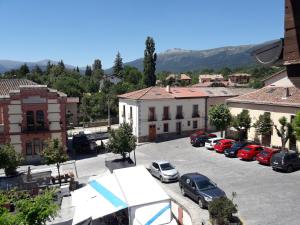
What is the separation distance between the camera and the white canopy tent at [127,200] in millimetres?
14531

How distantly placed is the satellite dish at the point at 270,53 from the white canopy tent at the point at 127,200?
1254cm

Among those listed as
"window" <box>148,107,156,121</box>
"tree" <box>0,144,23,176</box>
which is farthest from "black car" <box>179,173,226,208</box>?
"window" <box>148,107,156,121</box>

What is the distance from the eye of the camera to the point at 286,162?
80.7ft

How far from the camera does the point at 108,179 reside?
55.7ft

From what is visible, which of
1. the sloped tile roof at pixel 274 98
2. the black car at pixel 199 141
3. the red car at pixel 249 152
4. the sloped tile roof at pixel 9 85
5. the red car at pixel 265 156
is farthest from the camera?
the sloped tile roof at pixel 9 85

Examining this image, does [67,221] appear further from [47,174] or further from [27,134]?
[27,134]

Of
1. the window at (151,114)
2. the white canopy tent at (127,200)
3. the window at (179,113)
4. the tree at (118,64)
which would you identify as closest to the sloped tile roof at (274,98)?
the window at (179,113)

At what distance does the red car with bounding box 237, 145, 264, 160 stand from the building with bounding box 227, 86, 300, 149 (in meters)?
3.60

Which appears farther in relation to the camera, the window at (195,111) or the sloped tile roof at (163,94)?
the window at (195,111)

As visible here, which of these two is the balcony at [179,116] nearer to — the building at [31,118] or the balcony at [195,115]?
the balcony at [195,115]

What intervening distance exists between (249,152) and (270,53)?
1077 inches

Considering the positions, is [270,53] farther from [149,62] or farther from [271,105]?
[149,62]

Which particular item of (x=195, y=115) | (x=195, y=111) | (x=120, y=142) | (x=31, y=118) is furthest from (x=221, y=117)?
(x=31, y=118)

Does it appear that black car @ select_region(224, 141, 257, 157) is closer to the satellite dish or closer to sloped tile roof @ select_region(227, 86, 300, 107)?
sloped tile roof @ select_region(227, 86, 300, 107)
